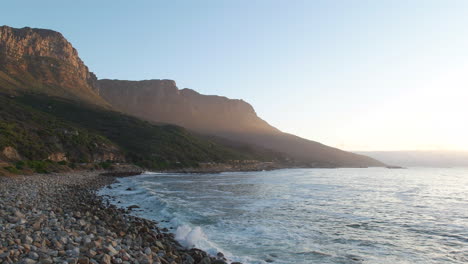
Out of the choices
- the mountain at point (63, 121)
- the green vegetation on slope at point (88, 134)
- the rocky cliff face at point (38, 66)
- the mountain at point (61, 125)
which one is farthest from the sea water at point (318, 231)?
the rocky cliff face at point (38, 66)

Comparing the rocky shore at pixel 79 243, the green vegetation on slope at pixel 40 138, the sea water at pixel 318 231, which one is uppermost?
the green vegetation on slope at pixel 40 138

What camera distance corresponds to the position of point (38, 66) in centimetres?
14562

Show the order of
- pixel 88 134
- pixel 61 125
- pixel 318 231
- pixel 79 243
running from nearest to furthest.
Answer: pixel 79 243, pixel 318 231, pixel 61 125, pixel 88 134

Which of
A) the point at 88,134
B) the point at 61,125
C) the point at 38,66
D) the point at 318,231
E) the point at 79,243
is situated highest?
the point at 38,66

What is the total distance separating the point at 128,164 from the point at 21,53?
10646 cm

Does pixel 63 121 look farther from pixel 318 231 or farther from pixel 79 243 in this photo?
pixel 79 243

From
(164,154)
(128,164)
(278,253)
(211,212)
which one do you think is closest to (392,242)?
(278,253)

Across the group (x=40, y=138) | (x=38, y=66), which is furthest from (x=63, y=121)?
(x=38, y=66)

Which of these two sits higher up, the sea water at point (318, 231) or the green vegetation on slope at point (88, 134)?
the green vegetation on slope at point (88, 134)

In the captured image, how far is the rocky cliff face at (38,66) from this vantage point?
5007 inches

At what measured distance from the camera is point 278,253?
43.0 feet

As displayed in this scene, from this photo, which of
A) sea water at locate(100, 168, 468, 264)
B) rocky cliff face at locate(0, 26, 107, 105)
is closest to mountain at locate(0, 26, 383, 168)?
rocky cliff face at locate(0, 26, 107, 105)

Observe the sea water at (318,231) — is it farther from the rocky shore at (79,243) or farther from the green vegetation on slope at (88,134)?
the green vegetation on slope at (88,134)

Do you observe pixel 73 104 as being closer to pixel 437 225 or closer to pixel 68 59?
pixel 68 59
